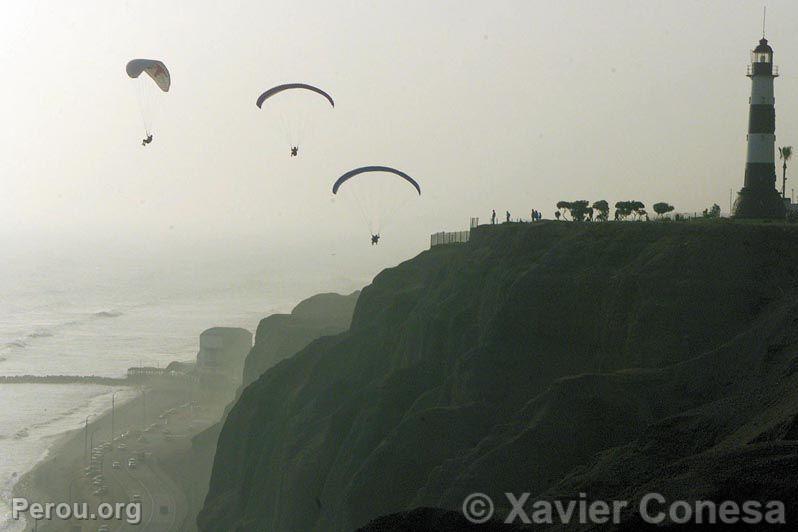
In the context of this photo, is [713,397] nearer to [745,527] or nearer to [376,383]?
[745,527]

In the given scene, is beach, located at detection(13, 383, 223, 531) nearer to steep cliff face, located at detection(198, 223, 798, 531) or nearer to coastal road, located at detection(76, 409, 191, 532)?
coastal road, located at detection(76, 409, 191, 532)

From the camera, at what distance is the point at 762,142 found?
43.8 meters

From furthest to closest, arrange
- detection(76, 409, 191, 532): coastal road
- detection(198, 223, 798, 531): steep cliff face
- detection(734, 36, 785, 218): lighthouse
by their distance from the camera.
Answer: detection(76, 409, 191, 532): coastal road
detection(734, 36, 785, 218): lighthouse
detection(198, 223, 798, 531): steep cliff face

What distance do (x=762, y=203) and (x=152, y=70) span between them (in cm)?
2698

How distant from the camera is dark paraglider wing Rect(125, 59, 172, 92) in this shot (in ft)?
145

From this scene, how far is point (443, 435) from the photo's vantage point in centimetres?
3278

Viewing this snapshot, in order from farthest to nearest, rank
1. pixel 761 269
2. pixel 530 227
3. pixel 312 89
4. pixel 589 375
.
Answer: pixel 312 89, pixel 530 227, pixel 761 269, pixel 589 375

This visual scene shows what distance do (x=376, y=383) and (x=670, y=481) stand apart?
26.7 m

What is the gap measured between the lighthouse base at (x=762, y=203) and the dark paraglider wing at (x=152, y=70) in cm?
2576

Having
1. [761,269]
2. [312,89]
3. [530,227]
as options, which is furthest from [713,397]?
[312,89]

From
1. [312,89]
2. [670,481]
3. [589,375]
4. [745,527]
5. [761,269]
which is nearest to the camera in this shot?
[745,527]

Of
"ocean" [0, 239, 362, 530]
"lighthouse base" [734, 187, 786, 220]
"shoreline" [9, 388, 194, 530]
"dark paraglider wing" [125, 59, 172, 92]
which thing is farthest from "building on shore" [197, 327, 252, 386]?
"lighthouse base" [734, 187, 786, 220]

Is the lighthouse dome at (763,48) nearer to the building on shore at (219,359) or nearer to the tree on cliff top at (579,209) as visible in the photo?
the tree on cliff top at (579,209)

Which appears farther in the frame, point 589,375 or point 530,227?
point 530,227
